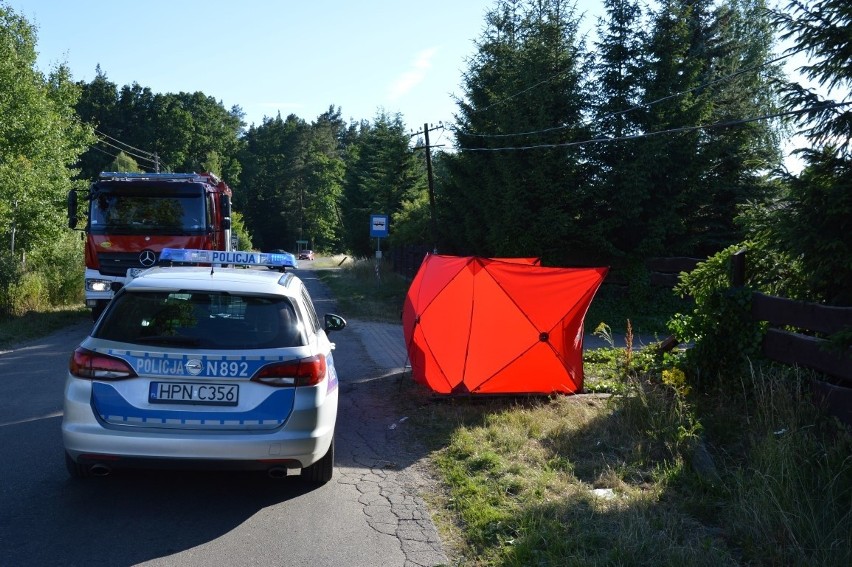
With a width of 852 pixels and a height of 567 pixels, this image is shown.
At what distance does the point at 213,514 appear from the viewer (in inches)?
203

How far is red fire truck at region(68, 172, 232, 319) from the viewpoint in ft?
47.1

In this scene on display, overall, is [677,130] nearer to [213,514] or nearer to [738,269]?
[738,269]

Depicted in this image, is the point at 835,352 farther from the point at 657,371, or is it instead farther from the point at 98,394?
the point at 98,394

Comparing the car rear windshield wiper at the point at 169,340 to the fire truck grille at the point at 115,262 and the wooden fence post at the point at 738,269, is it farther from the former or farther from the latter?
the fire truck grille at the point at 115,262

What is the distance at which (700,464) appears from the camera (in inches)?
227

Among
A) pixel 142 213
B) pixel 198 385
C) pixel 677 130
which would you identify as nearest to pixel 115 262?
pixel 142 213

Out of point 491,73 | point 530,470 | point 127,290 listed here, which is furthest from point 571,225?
point 127,290

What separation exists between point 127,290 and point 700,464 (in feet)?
14.6

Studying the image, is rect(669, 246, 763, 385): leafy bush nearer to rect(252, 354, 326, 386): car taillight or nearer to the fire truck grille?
rect(252, 354, 326, 386): car taillight

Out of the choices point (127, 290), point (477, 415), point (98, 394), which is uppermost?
point (127, 290)

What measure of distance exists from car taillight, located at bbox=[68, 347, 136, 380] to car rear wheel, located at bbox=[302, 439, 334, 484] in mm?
1528

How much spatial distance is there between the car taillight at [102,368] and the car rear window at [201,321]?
167mm

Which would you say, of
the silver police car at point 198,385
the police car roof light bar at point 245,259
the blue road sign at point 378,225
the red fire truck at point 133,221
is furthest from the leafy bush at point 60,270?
the silver police car at point 198,385

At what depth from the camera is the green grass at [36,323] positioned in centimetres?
1422
